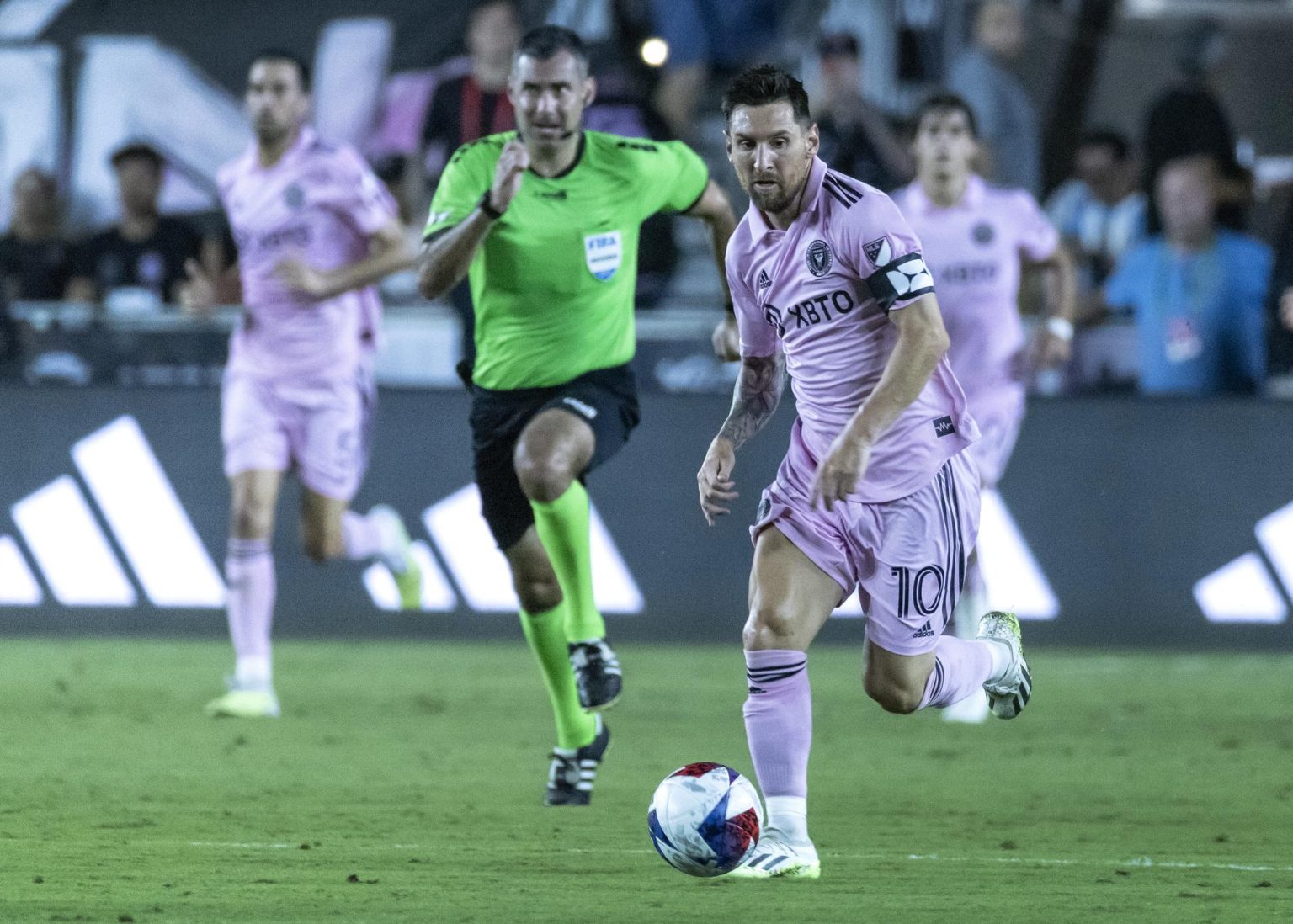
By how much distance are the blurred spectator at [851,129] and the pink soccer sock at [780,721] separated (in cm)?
743

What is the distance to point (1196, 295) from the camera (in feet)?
41.6

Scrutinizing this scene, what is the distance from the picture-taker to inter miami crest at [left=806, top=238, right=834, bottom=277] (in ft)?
19.0

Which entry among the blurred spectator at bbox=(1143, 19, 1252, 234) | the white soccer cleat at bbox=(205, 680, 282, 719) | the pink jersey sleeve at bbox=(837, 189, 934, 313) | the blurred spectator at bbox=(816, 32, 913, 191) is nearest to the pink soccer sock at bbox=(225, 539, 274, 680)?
the white soccer cleat at bbox=(205, 680, 282, 719)

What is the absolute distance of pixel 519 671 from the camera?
37.5ft

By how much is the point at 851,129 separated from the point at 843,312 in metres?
7.36

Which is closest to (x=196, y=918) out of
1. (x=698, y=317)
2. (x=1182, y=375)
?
(x=698, y=317)

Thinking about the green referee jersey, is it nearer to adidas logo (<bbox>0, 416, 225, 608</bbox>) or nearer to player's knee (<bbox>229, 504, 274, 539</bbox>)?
player's knee (<bbox>229, 504, 274, 539</bbox>)

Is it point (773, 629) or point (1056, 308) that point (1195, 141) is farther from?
point (773, 629)

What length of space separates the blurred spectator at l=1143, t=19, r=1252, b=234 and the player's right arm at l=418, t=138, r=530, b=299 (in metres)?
7.40

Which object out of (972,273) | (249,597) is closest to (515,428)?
(249,597)

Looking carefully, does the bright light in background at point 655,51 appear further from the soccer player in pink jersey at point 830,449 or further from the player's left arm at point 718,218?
the soccer player in pink jersey at point 830,449

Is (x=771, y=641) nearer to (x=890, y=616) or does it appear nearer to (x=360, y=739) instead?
(x=890, y=616)

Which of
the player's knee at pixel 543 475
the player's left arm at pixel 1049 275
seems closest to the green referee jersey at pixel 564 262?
the player's knee at pixel 543 475

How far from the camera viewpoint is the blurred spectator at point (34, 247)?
44.5 feet
